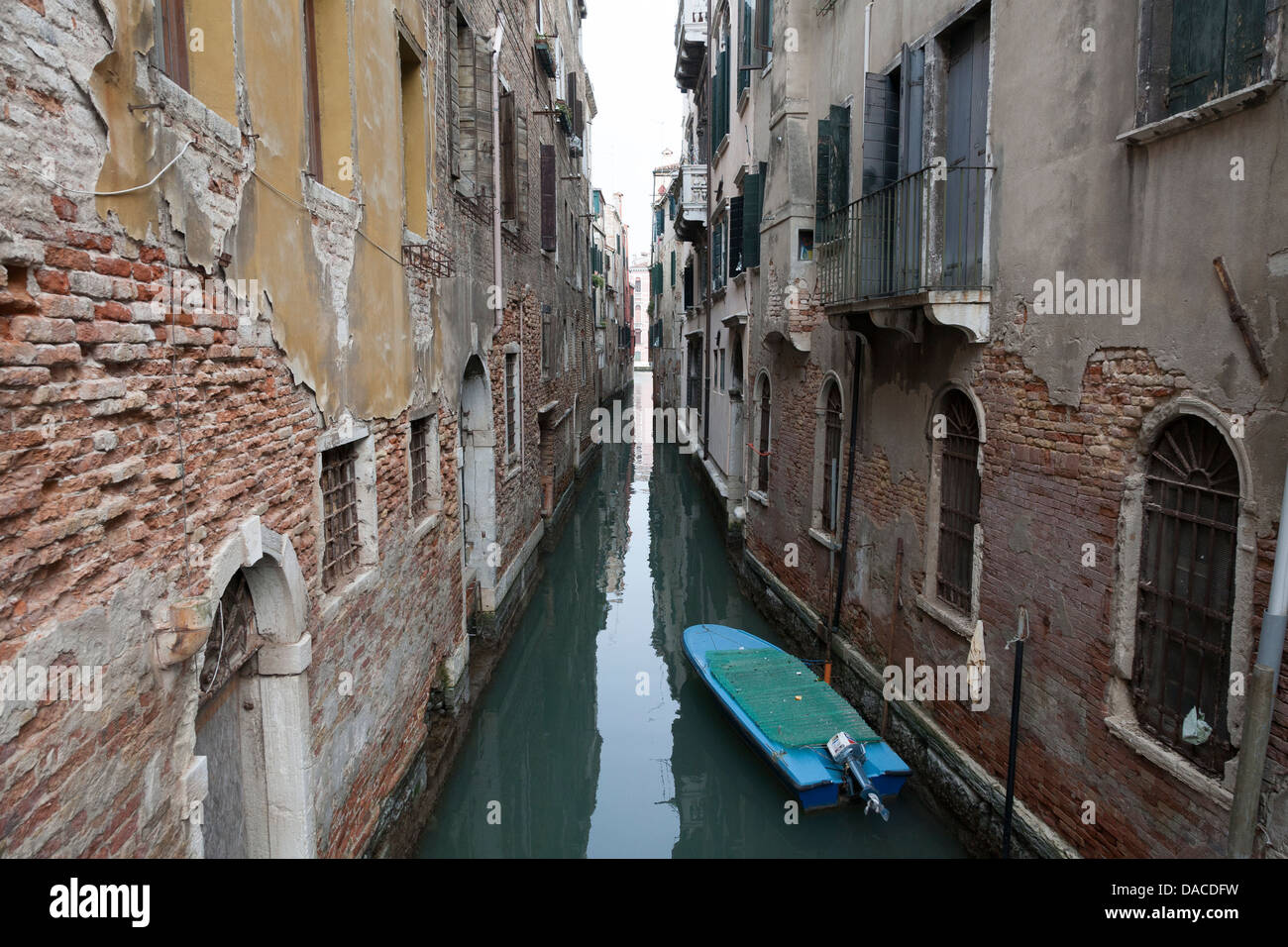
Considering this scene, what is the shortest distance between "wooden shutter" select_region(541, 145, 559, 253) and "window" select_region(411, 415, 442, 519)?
25.7 ft

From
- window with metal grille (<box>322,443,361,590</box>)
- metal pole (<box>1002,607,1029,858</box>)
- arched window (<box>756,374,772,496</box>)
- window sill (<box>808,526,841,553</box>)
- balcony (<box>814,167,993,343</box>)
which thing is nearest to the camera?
window with metal grille (<box>322,443,361,590</box>)

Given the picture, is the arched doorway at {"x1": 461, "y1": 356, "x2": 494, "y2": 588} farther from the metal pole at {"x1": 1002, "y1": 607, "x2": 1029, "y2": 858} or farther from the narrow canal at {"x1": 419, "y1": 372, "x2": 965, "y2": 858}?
the metal pole at {"x1": 1002, "y1": 607, "x2": 1029, "y2": 858}

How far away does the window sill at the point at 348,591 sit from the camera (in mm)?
4785

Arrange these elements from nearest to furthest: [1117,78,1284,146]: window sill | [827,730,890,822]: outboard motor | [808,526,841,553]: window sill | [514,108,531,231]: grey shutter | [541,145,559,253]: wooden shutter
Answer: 1. [1117,78,1284,146]: window sill
2. [827,730,890,822]: outboard motor
3. [808,526,841,553]: window sill
4. [514,108,531,231]: grey shutter
5. [541,145,559,253]: wooden shutter

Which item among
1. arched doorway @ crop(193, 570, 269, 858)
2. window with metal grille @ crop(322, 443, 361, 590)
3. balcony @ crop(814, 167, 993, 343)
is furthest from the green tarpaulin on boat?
arched doorway @ crop(193, 570, 269, 858)

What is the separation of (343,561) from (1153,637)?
15.7ft

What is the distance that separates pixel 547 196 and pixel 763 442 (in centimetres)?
581

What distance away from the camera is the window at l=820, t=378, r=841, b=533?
9289 millimetres

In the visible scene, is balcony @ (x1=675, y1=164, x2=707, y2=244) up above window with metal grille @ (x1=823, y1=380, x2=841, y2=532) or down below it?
above

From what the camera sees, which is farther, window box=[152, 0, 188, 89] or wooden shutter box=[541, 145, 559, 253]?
wooden shutter box=[541, 145, 559, 253]

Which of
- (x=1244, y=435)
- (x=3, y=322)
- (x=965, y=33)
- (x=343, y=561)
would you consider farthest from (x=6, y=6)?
(x=965, y=33)

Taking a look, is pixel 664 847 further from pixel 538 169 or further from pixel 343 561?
pixel 538 169

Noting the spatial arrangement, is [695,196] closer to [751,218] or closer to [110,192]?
[751,218]

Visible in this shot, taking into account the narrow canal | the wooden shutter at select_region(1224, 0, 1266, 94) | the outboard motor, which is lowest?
the narrow canal
